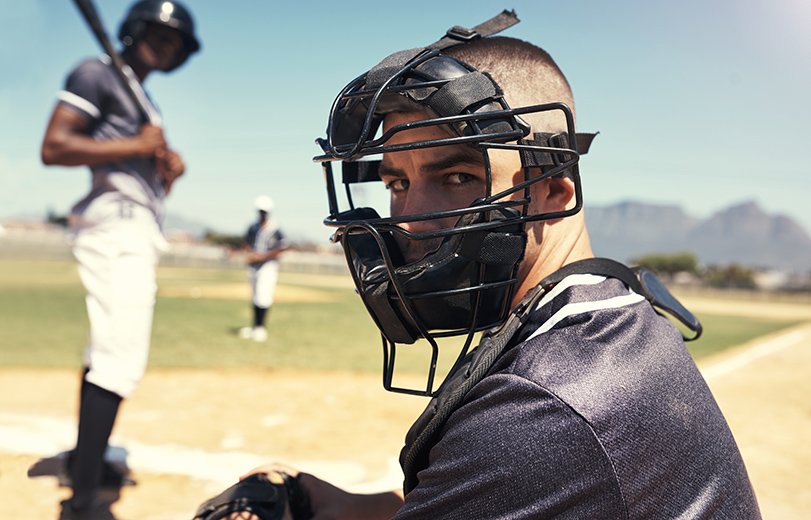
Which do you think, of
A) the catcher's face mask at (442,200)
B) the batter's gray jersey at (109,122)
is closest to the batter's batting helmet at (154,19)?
the batter's gray jersey at (109,122)

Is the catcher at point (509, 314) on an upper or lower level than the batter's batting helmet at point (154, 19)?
lower

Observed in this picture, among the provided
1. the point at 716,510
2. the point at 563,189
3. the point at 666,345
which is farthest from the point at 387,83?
the point at 716,510

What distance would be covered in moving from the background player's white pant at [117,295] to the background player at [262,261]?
325 inches

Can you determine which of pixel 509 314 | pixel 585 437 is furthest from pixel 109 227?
pixel 585 437

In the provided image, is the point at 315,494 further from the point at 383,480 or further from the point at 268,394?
the point at 268,394

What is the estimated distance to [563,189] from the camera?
178 cm

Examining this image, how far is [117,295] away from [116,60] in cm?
131

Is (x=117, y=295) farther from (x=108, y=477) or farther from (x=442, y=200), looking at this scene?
(x=442, y=200)

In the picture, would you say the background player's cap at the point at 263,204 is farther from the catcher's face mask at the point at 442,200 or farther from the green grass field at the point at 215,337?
the catcher's face mask at the point at 442,200

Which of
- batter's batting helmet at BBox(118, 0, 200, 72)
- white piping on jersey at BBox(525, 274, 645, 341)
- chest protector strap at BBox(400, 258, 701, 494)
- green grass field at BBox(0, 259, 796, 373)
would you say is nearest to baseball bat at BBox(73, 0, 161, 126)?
batter's batting helmet at BBox(118, 0, 200, 72)

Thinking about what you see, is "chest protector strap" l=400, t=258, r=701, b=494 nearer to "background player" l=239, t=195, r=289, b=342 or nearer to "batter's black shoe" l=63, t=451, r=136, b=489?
"batter's black shoe" l=63, t=451, r=136, b=489

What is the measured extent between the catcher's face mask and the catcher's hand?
1.65ft

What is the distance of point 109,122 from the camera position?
142 inches

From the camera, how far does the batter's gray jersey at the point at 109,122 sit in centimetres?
348
